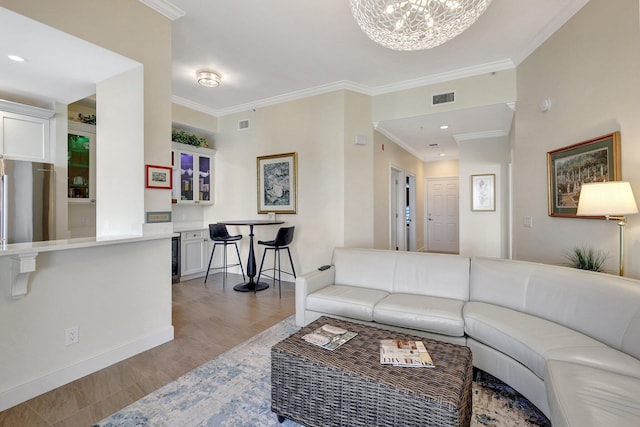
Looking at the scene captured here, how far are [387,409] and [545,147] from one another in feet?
10.6

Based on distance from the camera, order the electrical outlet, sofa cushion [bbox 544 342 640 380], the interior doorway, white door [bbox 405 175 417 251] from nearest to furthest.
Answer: sofa cushion [bbox 544 342 640 380], the electrical outlet, the interior doorway, white door [bbox 405 175 417 251]

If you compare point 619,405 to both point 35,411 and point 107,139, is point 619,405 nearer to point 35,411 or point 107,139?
point 35,411

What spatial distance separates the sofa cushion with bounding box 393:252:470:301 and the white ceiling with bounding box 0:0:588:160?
2.37 meters

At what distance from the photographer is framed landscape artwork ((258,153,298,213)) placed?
4.77m

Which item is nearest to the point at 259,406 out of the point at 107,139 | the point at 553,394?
the point at 553,394

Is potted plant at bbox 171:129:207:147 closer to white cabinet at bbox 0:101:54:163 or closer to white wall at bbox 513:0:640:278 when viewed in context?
white cabinet at bbox 0:101:54:163

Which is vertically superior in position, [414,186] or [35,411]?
[414,186]

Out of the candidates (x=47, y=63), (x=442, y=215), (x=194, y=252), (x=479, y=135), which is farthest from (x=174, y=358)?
(x=442, y=215)

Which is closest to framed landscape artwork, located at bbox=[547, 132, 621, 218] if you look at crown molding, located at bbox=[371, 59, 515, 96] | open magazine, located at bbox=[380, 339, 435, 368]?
crown molding, located at bbox=[371, 59, 515, 96]

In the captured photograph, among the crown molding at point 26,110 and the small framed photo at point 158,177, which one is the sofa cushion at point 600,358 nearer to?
the small framed photo at point 158,177

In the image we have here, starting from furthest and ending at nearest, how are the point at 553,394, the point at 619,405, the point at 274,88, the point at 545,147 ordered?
the point at 274,88 → the point at 545,147 → the point at 553,394 → the point at 619,405

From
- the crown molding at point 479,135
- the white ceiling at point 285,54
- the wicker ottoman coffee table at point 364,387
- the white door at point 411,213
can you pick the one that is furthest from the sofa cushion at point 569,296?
the white door at point 411,213

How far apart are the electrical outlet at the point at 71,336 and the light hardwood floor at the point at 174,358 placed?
0.93 ft

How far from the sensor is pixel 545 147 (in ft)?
10.4
